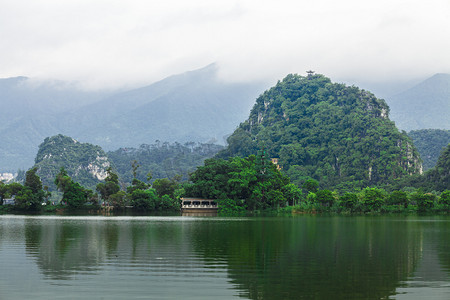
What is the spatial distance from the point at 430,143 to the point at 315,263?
172694 millimetres

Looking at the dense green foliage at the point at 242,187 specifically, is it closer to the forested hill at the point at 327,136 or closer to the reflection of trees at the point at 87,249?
A: the forested hill at the point at 327,136

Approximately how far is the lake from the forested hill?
99869 millimetres

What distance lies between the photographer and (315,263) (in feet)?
65.6

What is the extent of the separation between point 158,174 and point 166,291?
182716 millimetres

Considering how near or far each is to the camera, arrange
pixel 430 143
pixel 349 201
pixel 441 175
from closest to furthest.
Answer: pixel 349 201, pixel 441 175, pixel 430 143

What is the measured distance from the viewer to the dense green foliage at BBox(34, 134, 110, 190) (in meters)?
180

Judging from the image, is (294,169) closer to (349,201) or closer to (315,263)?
(349,201)

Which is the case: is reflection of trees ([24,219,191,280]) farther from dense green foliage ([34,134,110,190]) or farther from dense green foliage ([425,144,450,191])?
dense green foliage ([34,134,110,190])

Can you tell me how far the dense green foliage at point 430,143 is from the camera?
573ft

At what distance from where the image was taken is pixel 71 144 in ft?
629

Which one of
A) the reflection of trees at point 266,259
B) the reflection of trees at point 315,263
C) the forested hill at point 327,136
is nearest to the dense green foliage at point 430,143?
the forested hill at point 327,136

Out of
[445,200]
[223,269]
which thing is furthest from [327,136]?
[223,269]

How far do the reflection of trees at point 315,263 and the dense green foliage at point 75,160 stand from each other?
156m

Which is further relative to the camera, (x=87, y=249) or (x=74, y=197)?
(x=74, y=197)
